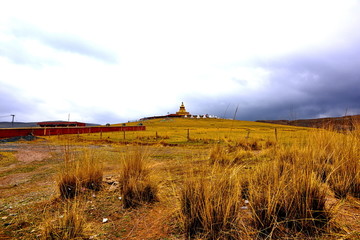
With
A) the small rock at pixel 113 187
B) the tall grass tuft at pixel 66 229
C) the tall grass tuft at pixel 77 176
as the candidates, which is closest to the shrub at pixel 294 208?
the tall grass tuft at pixel 66 229

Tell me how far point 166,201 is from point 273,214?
1751 mm

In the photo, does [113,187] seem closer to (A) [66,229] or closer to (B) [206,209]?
(A) [66,229]

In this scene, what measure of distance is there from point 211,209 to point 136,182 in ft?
5.55

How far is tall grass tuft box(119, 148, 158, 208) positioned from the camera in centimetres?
331

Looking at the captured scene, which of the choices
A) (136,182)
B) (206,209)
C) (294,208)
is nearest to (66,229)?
(136,182)

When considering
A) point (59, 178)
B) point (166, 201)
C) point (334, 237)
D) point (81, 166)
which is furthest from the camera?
point (81, 166)

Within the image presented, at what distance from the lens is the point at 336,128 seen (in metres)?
5.76

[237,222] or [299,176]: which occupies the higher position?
[299,176]

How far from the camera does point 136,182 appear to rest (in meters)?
3.42

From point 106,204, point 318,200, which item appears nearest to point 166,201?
point 106,204

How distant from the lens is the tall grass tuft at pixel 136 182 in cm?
331

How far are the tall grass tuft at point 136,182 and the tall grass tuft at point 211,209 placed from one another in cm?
107

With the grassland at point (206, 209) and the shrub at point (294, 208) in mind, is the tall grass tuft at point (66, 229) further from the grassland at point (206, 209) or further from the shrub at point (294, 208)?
the shrub at point (294, 208)

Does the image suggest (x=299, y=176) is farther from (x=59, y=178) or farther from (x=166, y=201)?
(x=59, y=178)
